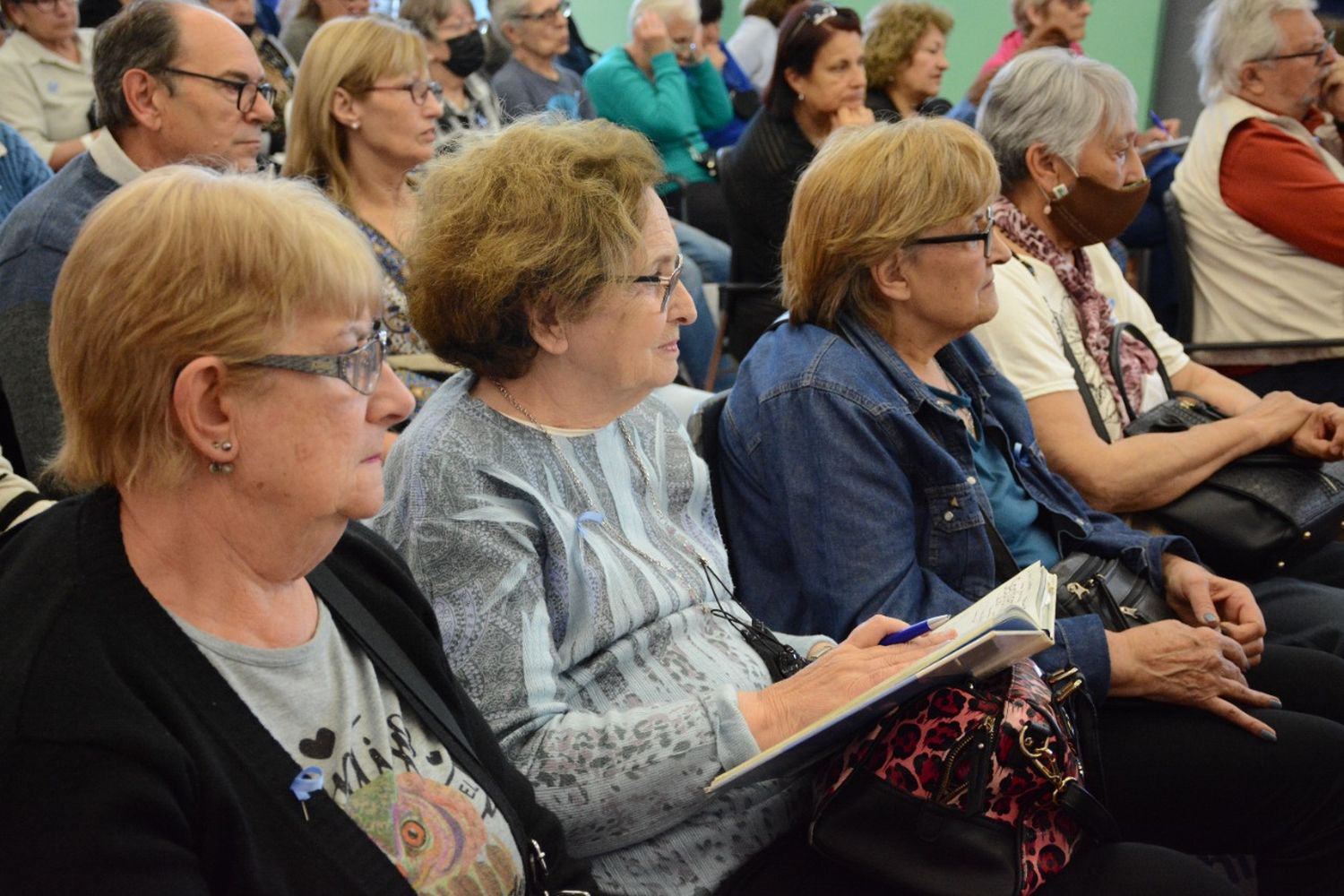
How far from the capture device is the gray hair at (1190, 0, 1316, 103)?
11.5ft

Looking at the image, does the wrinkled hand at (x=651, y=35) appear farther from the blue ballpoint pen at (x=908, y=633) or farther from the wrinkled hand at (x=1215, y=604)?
the blue ballpoint pen at (x=908, y=633)

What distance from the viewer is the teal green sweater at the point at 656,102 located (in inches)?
219

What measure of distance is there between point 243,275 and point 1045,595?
0.99 metres

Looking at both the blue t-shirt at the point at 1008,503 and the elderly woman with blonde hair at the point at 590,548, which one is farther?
the blue t-shirt at the point at 1008,503

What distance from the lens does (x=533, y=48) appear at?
591 cm

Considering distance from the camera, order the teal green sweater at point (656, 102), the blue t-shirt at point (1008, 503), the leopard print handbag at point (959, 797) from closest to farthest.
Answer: the leopard print handbag at point (959, 797), the blue t-shirt at point (1008, 503), the teal green sweater at point (656, 102)

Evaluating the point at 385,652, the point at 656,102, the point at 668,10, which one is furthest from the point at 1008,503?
the point at 668,10

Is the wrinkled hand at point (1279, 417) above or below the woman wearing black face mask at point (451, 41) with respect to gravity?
below

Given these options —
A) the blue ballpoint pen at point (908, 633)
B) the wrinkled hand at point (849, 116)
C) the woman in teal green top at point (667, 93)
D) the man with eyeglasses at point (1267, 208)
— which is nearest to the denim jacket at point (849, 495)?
the blue ballpoint pen at point (908, 633)

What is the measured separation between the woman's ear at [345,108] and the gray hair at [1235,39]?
2358 mm

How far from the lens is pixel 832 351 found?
6.37 ft

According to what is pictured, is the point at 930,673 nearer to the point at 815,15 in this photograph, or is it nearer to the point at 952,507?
the point at 952,507

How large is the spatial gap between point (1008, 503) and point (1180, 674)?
40cm

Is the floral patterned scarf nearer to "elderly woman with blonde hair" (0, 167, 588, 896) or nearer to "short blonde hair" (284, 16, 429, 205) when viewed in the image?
"short blonde hair" (284, 16, 429, 205)
